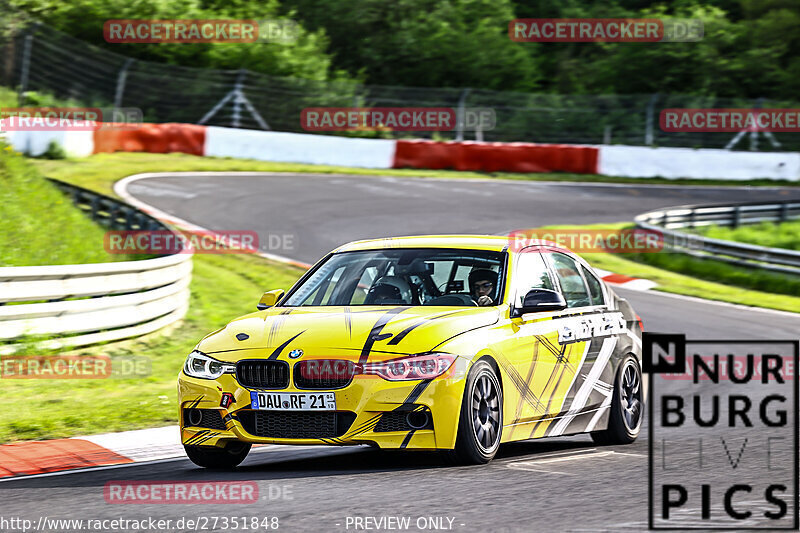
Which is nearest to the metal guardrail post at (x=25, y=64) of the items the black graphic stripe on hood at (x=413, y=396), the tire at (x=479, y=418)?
the tire at (x=479, y=418)

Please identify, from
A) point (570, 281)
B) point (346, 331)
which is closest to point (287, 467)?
point (346, 331)

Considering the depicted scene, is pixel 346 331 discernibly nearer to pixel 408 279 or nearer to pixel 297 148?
pixel 408 279

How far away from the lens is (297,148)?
3147cm

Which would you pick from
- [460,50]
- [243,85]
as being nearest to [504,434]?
[243,85]

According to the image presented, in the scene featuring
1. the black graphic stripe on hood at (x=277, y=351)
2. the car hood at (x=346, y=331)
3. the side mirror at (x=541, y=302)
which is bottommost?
the black graphic stripe on hood at (x=277, y=351)

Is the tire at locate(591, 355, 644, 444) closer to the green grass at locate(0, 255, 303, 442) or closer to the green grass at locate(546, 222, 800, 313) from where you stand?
the green grass at locate(0, 255, 303, 442)

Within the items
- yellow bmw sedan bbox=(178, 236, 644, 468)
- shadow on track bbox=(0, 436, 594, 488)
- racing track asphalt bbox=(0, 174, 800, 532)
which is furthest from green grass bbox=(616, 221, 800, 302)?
shadow on track bbox=(0, 436, 594, 488)

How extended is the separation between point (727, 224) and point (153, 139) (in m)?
13.9

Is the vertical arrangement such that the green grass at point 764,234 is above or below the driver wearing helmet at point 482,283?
below

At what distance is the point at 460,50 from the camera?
4619 cm

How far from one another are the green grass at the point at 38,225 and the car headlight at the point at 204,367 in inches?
277

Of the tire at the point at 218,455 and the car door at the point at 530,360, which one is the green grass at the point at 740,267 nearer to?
the car door at the point at 530,360

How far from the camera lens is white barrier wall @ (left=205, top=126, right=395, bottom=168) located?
3089cm

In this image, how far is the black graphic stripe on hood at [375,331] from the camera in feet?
22.4
